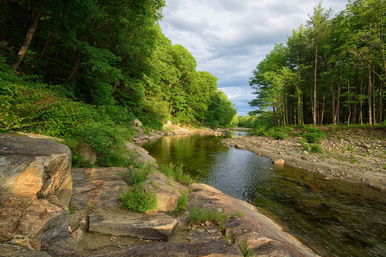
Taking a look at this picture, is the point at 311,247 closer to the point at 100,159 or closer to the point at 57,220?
the point at 57,220

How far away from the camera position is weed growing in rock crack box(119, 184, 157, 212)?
4.12 meters

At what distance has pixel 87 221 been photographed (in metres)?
3.55

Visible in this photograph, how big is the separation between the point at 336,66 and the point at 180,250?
2936 centimetres

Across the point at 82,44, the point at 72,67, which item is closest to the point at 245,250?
the point at 82,44

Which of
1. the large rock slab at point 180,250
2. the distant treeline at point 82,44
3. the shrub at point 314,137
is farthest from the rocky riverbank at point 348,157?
the distant treeline at point 82,44

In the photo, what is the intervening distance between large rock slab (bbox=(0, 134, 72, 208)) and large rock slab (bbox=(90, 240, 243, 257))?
146 centimetres

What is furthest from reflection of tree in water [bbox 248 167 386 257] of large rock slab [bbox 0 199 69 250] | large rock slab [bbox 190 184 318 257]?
large rock slab [bbox 0 199 69 250]

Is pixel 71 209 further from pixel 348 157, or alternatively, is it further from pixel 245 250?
pixel 348 157

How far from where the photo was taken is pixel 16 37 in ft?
35.8

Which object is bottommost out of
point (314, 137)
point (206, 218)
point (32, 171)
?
point (206, 218)

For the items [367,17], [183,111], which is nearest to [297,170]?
[367,17]

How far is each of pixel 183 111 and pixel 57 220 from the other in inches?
1612

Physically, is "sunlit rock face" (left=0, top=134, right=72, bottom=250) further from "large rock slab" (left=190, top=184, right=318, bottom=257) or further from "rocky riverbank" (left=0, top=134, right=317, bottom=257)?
"large rock slab" (left=190, top=184, right=318, bottom=257)

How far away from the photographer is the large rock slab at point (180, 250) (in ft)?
8.12
